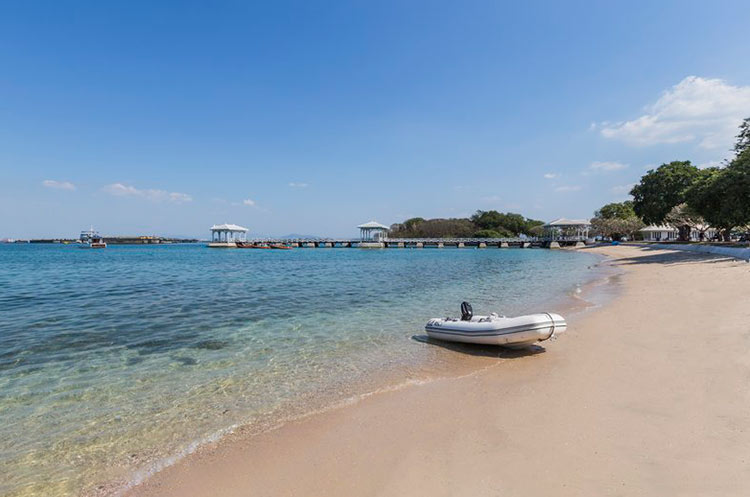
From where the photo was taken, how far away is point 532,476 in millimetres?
3176

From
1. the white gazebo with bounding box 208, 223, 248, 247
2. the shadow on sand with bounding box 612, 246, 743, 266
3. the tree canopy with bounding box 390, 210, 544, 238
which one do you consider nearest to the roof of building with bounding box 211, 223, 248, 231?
the white gazebo with bounding box 208, 223, 248, 247

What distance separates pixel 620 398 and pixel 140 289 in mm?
18871

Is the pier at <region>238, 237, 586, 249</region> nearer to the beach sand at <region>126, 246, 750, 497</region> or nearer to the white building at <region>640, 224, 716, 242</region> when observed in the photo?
the white building at <region>640, 224, 716, 242</region>

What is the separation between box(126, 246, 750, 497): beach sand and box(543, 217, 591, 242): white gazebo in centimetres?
7321

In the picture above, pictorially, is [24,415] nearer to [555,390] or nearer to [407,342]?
[407,342]

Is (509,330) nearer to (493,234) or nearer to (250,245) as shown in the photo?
(250,245)

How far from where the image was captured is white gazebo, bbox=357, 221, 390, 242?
3302 inches

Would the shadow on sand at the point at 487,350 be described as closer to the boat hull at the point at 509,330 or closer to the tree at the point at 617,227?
the boat hull at the point at 509,330

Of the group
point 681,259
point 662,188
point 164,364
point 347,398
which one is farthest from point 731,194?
point 164,364

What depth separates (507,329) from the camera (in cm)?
721

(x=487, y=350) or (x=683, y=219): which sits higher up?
(x=683, y=219)

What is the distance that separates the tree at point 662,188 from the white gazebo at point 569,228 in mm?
21500

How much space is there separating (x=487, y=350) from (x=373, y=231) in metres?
79.6

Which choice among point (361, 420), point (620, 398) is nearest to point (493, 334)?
point (620, 398)
